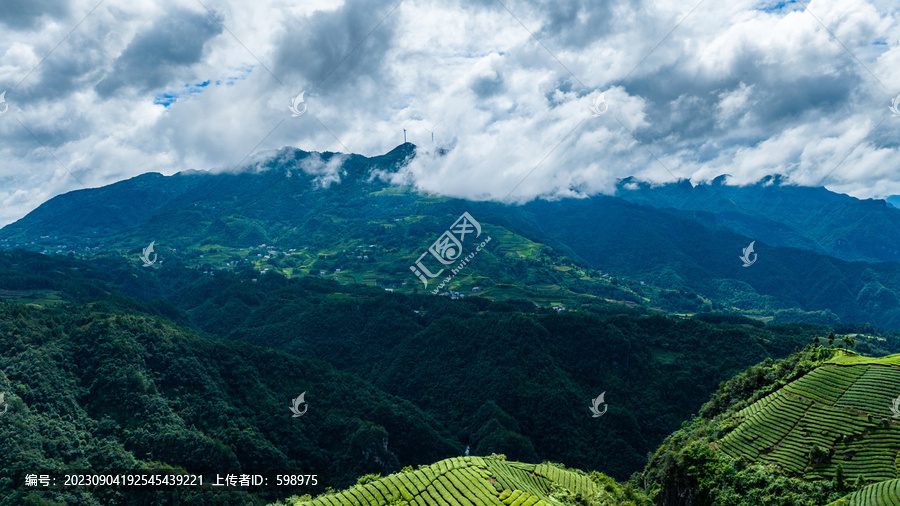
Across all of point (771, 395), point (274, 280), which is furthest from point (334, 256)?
point (771, 395)

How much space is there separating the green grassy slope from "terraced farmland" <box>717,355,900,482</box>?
7.27m

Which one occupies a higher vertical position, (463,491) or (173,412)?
(463,491)

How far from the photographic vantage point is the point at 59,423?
4156 centimetres

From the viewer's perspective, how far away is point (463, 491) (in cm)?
2009

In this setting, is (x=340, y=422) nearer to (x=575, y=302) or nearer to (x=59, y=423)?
(x=59, y=423)

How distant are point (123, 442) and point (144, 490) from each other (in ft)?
23.3

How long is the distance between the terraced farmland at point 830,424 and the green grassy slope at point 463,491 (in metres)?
7.27

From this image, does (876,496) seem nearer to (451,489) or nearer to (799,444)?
(799,444)

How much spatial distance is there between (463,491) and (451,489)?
0.53m

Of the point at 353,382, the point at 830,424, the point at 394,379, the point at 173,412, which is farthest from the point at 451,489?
the point at 394,379

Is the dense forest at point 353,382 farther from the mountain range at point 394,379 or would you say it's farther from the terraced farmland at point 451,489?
the terraced farmland at point 451,489

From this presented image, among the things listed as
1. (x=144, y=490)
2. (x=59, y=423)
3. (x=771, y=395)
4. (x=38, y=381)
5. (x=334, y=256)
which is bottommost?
(x=144, y=490)

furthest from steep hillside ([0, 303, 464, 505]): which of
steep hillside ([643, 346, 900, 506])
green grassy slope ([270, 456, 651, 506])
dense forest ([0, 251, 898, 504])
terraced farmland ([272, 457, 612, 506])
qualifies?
steep hillside ([643, 346, 900, 506])

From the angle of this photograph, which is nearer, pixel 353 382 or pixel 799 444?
pixel 799 444
